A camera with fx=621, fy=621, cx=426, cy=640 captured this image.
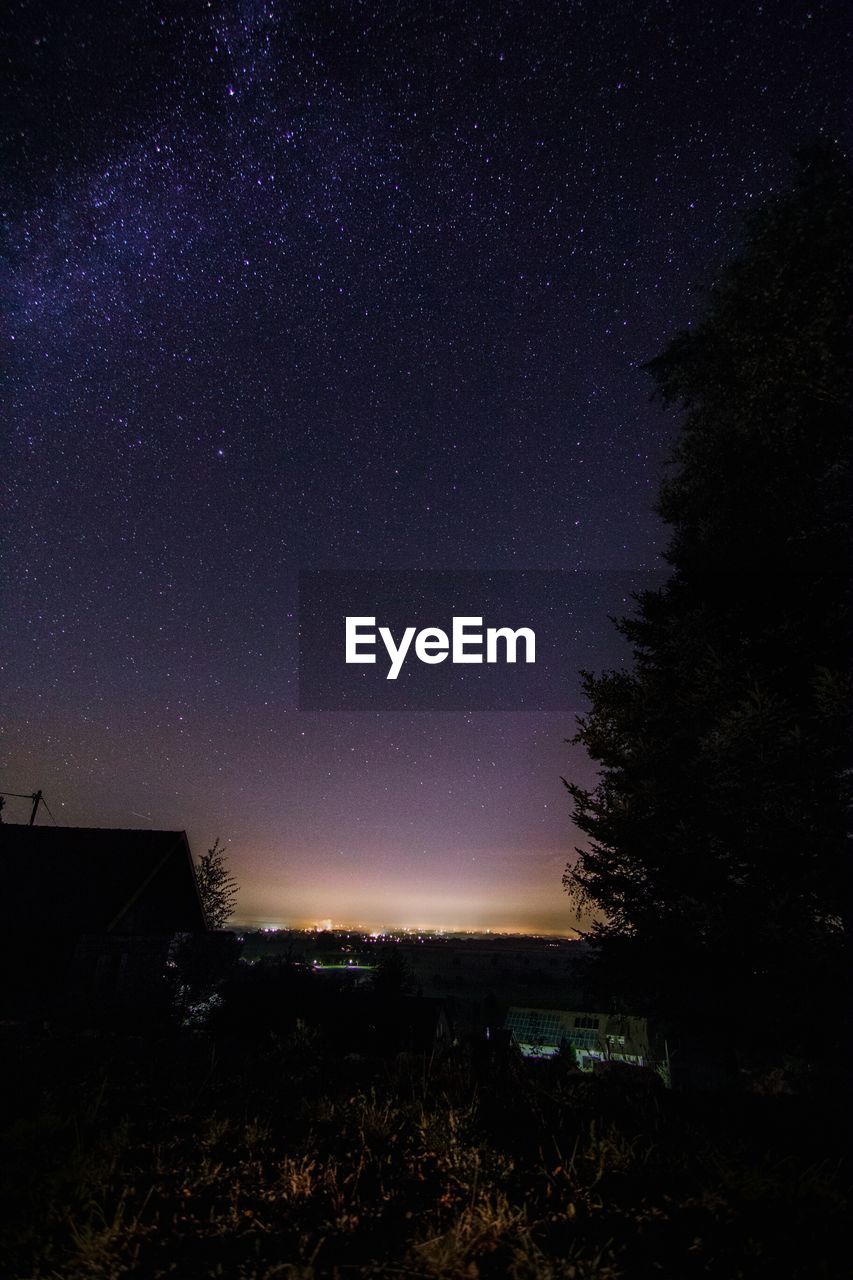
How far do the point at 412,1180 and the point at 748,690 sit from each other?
25.4ft

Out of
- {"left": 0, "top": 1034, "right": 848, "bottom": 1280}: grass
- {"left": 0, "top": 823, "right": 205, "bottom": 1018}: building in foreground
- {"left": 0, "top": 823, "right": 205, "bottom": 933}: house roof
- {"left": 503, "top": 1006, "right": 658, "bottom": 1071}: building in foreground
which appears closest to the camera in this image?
{"left": 0, "top": 1034, "right": 848, "bottom": 1280}: grass

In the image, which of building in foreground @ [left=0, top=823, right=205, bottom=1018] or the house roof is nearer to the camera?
building in foreground @ [left=0, top=823, right=205, bottom=1018]

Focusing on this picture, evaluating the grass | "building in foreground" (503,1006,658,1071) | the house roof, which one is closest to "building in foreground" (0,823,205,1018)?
the house roof

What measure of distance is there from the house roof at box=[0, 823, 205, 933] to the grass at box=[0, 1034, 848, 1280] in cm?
1504

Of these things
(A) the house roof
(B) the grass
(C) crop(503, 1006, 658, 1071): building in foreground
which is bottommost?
(C) crop(503, 1006, 658, 1071): building in foreground

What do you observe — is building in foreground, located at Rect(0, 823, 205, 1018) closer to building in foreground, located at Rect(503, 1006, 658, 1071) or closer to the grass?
building in foreground, located at Rect(503, 1006, 658, 1071)

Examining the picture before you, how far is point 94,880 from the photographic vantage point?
1933 centimetres

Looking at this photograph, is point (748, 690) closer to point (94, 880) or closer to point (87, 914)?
point (87, 914)

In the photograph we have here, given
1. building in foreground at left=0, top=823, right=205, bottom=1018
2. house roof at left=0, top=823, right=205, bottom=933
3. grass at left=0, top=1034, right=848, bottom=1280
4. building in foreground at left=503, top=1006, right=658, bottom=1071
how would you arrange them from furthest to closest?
building in foreground at left=503, top=1006, right=658, bottom=1071
house roof at left=0, top=823, right=205, bottom=933
building in foreground at left=0, top=823, right=205, bottom=1018
grass at left=0, top=1034, right=848, bottom=1280

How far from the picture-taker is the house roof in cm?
1819

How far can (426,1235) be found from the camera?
322 centimetres

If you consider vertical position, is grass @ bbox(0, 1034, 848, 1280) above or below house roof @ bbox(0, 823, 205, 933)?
below

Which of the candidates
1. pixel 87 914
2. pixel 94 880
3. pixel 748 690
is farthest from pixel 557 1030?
pixel 748 690

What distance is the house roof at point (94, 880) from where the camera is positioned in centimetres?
1819
